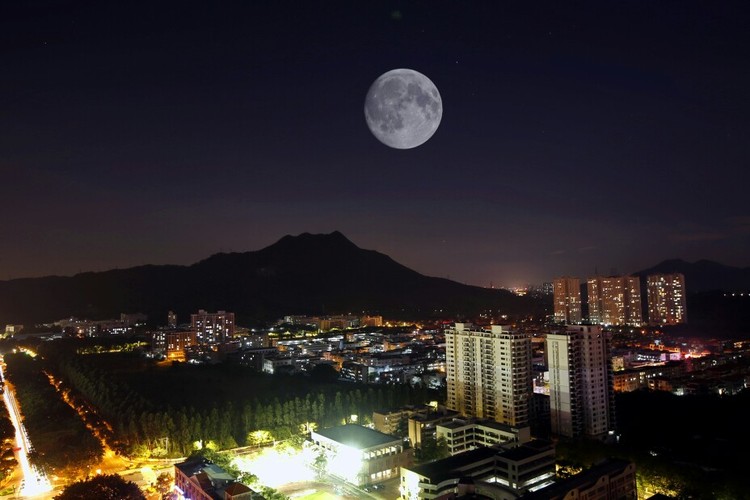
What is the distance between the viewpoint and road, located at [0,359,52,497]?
334 inches

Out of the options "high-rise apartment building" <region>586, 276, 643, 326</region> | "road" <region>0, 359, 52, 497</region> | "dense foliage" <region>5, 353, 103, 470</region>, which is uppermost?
"high-rise apartment building" <region>586, 276, 643, 326</region>

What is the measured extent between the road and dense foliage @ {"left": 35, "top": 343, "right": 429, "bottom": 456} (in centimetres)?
156

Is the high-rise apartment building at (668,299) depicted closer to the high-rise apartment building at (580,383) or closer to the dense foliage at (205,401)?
the dense foliage at (205,401)

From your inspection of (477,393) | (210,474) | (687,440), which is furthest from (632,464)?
(210,474)

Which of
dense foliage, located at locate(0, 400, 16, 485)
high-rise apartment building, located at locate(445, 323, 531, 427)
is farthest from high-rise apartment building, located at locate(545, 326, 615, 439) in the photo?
dense foliage, located at locate(0, 400, 16, 485)

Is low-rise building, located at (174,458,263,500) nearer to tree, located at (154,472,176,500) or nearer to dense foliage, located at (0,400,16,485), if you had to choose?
tree, located at (154,472,176,500)

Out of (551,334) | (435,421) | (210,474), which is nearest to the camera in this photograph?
(210,474)

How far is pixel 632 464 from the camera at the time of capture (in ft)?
25.8

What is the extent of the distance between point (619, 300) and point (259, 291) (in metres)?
27.5

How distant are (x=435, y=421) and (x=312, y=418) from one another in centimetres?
285

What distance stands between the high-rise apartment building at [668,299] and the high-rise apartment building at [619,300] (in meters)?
0.89

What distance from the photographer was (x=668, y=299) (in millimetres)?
30578

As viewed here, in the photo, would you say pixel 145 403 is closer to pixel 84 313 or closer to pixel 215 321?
pixel 215 321

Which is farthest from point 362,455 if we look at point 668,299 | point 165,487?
point 668,299
